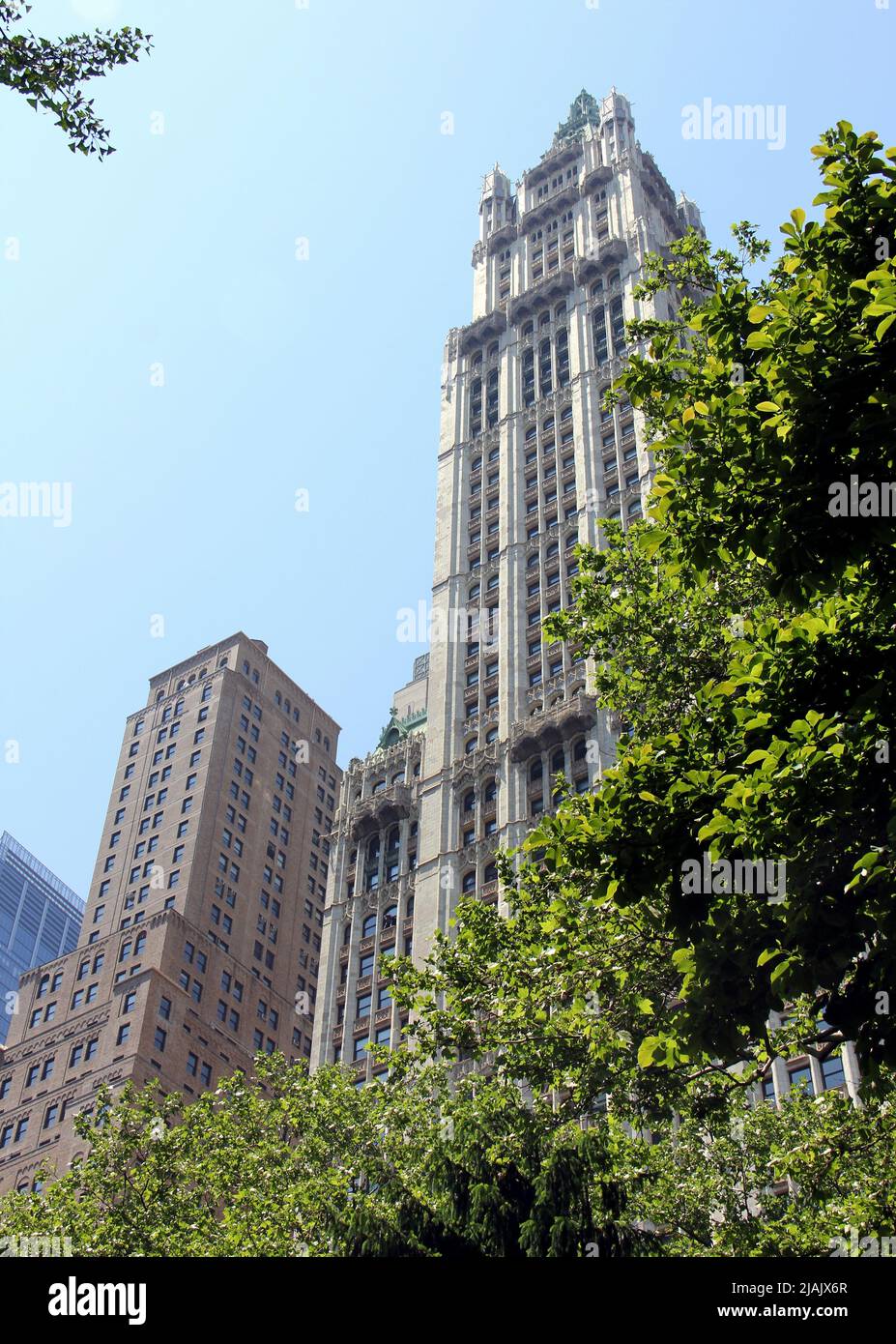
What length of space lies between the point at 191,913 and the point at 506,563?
37.5 metres

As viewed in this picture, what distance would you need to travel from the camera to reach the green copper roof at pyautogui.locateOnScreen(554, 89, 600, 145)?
106 metres

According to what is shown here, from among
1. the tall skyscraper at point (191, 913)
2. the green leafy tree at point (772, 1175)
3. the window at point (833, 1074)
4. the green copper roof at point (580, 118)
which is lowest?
the green leafy tree at point (772, 1175)

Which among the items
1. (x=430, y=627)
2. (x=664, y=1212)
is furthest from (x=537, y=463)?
(x=664, y=1212)

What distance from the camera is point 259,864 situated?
102 meters

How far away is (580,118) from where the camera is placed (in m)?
110

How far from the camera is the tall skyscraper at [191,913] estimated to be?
84.6 metres

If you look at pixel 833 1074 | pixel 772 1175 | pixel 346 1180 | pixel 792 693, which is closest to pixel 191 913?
pixel 833 1074

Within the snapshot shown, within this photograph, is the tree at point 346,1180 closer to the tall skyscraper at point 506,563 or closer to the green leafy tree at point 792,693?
the green leafy tree at point 792,693

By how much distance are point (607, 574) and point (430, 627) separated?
42.8m

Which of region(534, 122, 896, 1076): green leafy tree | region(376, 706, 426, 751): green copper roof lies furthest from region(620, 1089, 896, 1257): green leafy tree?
region(376, 706, 426, 751): green copper roof

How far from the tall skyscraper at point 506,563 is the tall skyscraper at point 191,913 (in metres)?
17.0

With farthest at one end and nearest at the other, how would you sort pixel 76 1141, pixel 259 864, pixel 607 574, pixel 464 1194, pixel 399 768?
pixel 259 864 < pixel 76 1141 < pixel 399 768 < pixel 607 574 < pixel 464 1194

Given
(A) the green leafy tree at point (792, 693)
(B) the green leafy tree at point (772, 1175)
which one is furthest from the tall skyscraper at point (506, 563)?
(A) the green leafy tree at point (792, 693)
